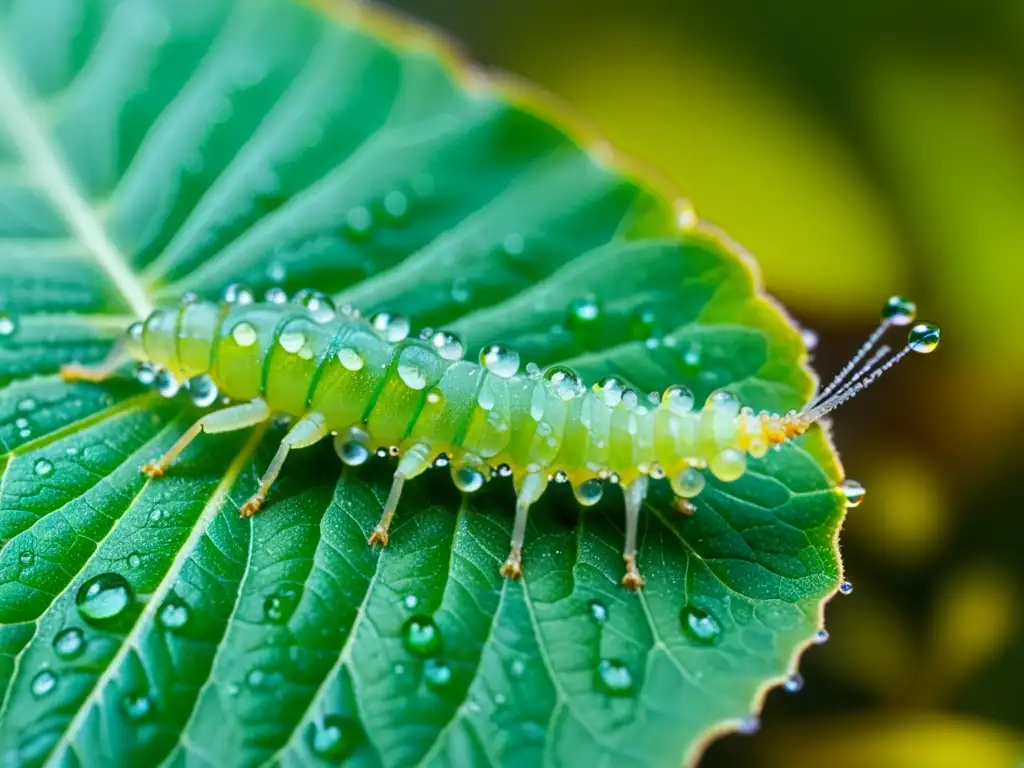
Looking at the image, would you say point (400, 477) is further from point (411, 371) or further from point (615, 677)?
point (615, 677)

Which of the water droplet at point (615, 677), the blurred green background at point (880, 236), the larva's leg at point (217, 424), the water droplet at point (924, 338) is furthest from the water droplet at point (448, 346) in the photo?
the blurred green background at point (880, 236)

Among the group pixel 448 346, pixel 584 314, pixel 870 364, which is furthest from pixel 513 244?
pixel 870 364

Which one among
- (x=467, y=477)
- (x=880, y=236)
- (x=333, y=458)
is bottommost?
(x=467, y=477)

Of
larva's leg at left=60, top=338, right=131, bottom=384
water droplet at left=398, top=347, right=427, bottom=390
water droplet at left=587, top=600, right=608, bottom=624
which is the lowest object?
water droplet at left=587, top=600, right=608, bottom=624

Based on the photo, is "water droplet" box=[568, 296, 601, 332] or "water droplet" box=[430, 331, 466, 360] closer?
"water droplet" box=[430, 331, 466, 360]

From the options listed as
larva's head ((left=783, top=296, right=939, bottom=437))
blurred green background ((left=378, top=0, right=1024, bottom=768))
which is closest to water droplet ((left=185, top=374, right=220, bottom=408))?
larva's head ((left=783, top=296, right=939, bottom=437))

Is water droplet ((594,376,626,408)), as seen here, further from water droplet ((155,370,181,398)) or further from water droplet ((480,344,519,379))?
water droplet ((155,370,181,398))

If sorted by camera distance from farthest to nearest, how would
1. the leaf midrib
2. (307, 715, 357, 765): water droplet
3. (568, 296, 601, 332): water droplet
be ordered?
the leaf midrib
(568, 296, 601, 332): water droplet
(307, 715, 357, 765): water droplet

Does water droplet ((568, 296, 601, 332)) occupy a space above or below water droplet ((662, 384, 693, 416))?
above
